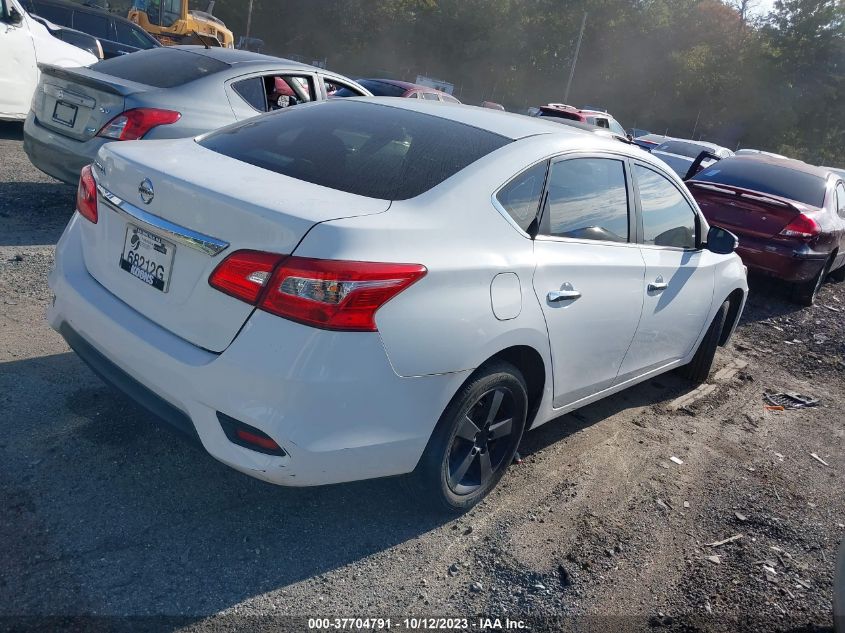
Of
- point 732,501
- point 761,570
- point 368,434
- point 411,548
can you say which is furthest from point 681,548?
point 368,434

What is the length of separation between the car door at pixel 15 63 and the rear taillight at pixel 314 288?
7673mm

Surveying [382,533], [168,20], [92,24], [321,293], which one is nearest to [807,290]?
[382,533]

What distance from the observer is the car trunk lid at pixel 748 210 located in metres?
8.33

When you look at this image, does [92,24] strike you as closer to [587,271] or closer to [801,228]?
[801,228]

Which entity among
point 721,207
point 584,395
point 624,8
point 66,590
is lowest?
point 66,590

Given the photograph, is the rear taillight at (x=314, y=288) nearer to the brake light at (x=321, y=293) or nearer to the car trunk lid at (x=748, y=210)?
the brake light at (x=321, y=293)

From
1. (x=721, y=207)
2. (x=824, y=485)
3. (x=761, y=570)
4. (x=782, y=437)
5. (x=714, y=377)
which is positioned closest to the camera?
(x=761, y=570)

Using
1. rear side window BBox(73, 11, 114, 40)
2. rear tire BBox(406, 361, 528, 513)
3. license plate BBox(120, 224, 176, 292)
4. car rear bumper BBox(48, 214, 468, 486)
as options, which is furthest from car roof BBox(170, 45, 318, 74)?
rear side window BBox(73, 11, 114, 40)

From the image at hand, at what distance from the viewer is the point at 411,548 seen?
3.11 metres

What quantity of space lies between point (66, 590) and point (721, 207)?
790 cm

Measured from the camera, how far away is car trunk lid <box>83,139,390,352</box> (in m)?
2.59

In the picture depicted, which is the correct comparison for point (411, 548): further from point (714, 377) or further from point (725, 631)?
point (714, 377)

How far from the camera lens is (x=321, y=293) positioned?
2484mm

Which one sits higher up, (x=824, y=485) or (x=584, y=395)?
(x=584, y=395)
